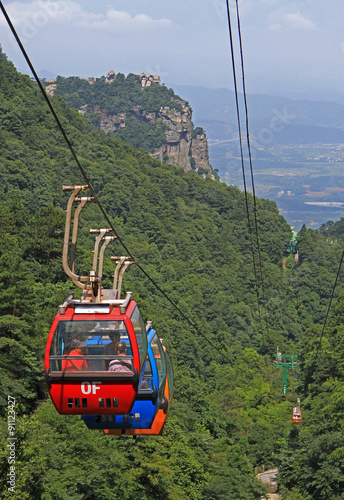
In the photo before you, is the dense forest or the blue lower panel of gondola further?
the dense forest

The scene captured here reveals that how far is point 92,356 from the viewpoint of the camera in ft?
39.9

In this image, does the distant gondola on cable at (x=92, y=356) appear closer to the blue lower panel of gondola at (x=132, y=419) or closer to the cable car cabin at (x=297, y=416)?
the blue lower panel of gondola at (x=132, y=419)

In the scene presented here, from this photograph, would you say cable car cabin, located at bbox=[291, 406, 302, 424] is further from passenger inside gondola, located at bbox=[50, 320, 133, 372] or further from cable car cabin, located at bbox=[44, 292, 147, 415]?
passenger inside gondola, located at bbox=[50, 320, 133, 372]

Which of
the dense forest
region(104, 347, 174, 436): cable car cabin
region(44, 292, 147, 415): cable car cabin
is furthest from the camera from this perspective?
the dense forest

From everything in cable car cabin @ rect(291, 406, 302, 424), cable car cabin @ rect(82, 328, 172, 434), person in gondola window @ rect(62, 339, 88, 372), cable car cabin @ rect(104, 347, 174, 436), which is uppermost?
person in gondola window @ rect(62, 339, 88, 372)

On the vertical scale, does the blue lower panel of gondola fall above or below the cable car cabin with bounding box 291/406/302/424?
above

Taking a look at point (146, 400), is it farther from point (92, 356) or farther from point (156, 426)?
point (92, 356)

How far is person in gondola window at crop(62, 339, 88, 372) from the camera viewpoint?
12258 mm

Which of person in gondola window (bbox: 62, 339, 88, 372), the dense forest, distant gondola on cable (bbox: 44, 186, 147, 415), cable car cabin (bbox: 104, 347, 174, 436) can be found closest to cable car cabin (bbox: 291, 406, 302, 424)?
the dense forest

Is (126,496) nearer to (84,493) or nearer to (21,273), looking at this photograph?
(84,493)

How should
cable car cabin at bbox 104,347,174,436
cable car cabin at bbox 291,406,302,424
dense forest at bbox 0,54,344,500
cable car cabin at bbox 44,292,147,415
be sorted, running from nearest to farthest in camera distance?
cable car cabin at bbox 44,292,147,415 < cable car cabin at bbox 104,347,174,436 < dense forest at bbox 0,54,344,500 < cable car cabin at bbox 291,406,302,424

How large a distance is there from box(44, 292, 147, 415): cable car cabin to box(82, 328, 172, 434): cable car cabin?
6.80 ft

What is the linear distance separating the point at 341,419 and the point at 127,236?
62.1m

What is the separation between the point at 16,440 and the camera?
65.0ft
